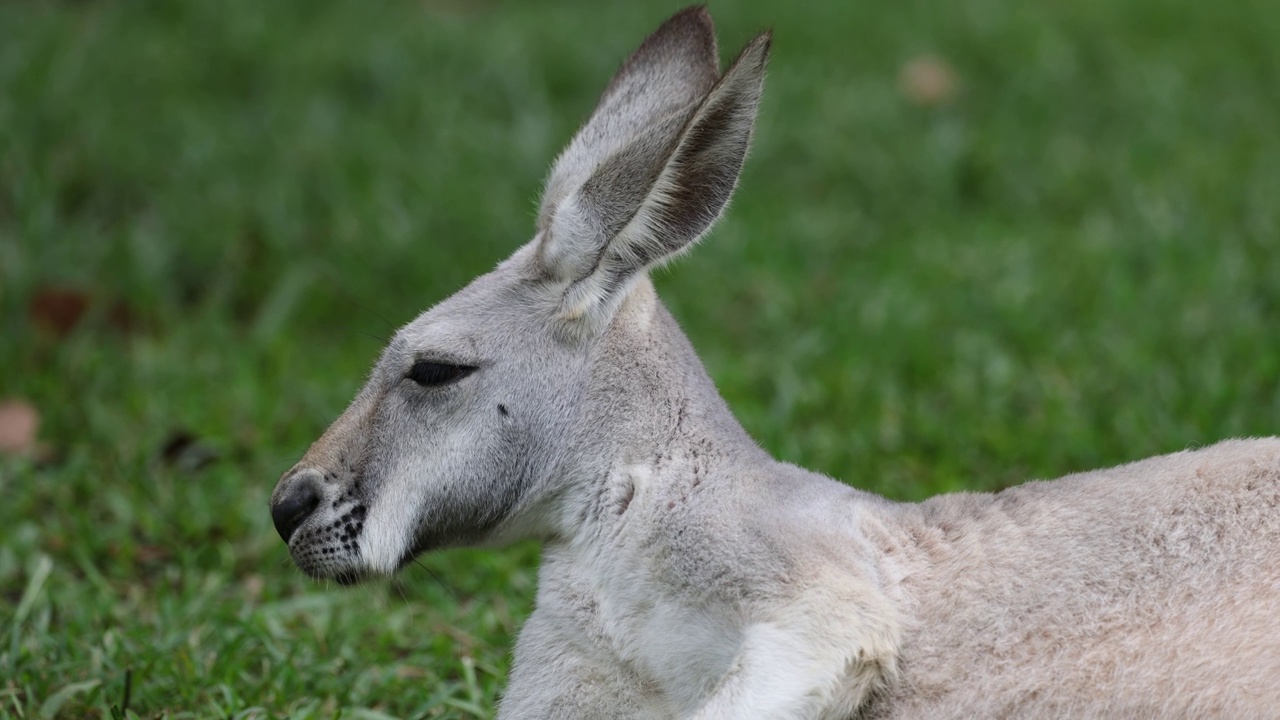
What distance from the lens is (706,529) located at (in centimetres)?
330

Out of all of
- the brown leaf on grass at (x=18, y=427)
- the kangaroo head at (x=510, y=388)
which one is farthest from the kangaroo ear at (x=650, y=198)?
the brown leaf on grass at (x=18, y=427)

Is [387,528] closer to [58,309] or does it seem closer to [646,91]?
[646,91]

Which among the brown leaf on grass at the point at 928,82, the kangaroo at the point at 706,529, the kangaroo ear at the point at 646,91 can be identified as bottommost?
the kangaroo at the point at 706,529

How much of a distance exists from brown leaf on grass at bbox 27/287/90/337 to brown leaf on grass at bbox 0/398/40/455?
0.73 metres

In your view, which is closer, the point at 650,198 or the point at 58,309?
the point at 650,198

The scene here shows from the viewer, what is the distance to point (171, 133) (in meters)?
8.20

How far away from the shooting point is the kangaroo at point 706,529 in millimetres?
3049

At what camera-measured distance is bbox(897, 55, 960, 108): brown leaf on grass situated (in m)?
8.78

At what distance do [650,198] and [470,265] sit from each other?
11.8 ft

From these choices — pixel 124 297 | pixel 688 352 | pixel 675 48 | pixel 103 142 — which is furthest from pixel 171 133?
pixel 688 352

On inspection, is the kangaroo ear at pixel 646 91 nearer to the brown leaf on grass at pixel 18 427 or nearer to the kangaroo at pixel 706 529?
the kangaroo at pixel 706 529

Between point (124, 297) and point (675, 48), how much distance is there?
3591 millimetres

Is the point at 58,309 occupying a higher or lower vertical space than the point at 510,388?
higher

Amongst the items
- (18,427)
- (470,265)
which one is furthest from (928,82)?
(18,427)
